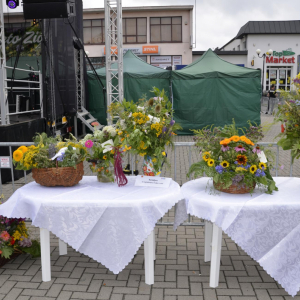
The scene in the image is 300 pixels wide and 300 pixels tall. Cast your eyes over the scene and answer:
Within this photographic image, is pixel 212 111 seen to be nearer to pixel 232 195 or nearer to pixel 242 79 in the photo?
pixel 242 79

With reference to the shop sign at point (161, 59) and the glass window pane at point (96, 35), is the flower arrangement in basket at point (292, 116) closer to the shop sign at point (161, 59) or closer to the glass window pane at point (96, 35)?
the shop sign at point (161, 59)

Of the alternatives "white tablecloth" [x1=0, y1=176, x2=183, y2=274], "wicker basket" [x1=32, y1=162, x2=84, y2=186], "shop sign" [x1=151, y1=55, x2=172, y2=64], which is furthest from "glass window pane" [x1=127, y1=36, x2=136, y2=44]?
"white tablecloth" [x1=0, y1=176, x2=183, y2=274]

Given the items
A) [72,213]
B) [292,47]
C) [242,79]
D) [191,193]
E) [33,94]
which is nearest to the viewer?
[72,213]

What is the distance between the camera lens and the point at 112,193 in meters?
3.43

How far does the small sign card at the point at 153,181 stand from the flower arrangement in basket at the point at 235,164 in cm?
35

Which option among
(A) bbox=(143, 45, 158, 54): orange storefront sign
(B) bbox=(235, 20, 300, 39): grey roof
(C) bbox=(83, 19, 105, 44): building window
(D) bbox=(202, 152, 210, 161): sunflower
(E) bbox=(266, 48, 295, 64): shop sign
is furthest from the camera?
(B) bbox=(235, 20, 300, 39): grey roof

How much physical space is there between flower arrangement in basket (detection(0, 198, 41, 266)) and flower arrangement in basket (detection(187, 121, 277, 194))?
197 centimetres

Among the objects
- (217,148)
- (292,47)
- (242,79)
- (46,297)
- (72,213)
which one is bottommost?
(46,297)

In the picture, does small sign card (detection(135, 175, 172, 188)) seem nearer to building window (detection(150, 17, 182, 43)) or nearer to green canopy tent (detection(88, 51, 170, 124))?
green canopy tent (detection(88, 51, 170, 124))

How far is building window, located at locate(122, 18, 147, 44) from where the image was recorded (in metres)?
32.9

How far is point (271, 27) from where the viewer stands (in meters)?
35.6

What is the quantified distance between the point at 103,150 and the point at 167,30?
30855 mm

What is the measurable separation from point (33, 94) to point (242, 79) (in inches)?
306

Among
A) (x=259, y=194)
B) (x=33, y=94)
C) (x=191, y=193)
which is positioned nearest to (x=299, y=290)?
(x=259, y=194)
